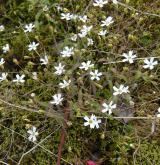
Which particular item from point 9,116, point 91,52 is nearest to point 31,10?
point 91,52

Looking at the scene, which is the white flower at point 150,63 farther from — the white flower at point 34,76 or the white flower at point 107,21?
the white flower at point 34,76

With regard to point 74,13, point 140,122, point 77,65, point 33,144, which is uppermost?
point 74,13

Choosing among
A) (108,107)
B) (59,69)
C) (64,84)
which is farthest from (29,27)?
(108,107)

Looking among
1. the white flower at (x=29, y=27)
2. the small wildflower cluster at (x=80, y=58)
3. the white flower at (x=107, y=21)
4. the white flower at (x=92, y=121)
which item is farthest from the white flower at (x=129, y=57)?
the white flower at (x=29, y=27)

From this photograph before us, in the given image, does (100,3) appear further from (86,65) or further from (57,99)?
(57,99)

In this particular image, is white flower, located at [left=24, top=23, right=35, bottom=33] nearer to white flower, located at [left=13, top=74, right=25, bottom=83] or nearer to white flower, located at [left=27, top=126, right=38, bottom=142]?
white flower, located at [left=13, top=74, right=25, bottom=83]

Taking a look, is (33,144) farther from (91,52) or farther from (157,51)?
(157,51)

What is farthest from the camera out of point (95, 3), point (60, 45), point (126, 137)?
point (95, 3)

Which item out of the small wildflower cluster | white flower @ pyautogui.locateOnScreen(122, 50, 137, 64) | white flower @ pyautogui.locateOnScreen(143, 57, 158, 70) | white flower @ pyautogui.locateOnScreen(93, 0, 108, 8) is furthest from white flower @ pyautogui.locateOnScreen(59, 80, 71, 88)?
white flower @ pyautogui.locateOnScreen(93, 0, 108, 8)
